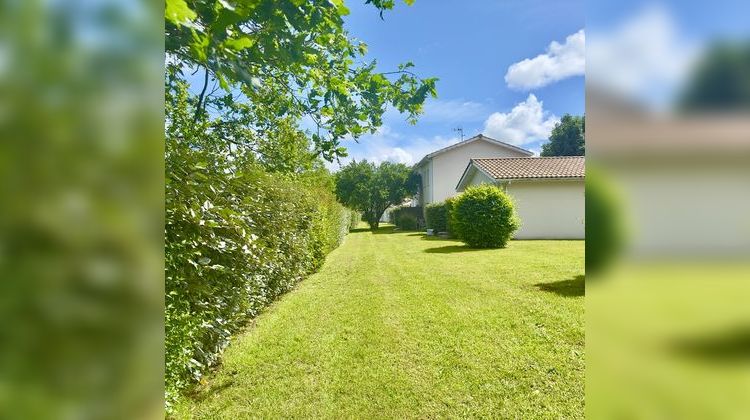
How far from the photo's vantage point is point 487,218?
12625 millimetres

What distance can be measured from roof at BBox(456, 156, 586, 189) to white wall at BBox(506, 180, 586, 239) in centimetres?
30

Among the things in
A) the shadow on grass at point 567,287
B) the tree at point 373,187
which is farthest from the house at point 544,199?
the tree at point 373,187

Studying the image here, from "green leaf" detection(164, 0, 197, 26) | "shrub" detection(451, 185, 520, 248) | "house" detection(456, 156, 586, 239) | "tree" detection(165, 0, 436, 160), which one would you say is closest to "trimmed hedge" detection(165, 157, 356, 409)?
"tree" detection(165, 0, 436, 160)

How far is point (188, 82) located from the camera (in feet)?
10.2

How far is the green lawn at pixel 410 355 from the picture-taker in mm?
2877

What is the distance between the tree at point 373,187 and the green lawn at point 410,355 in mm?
22178

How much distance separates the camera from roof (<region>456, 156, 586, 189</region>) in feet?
51.1
